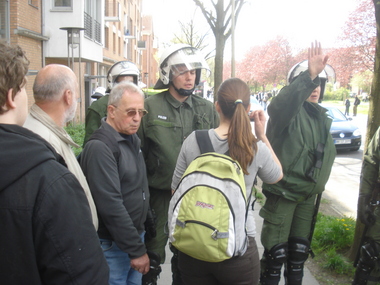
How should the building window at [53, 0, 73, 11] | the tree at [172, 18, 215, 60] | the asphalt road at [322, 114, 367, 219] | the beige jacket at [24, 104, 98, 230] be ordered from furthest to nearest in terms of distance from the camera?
1. the tree at [172, 18, 215, 60]
2. the building window at [53, 0, 73, 11]
3. the asphalt road at [322, 114, 367, 219]
4. the beige jacket at [24, 104, 98, 230]

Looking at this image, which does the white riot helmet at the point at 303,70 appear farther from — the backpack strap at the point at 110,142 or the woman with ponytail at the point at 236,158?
the backpack strap at the point at 110,142

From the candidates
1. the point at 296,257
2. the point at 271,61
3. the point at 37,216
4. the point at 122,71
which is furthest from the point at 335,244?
the point at 271,61

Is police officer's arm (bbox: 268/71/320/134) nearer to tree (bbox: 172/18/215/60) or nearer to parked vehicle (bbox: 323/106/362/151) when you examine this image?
parked vehicle (bbox: 323/106/362/151)

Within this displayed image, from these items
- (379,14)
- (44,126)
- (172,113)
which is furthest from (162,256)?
(379,14)

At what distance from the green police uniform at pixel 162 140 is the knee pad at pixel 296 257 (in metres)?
Result: 1.03

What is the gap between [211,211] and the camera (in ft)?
6.34

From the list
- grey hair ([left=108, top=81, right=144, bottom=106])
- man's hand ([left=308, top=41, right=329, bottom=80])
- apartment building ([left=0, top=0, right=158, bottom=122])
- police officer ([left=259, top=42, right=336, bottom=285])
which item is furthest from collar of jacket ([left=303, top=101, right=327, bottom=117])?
apartment building ([left=0, top=0, right=158, bottom=122])

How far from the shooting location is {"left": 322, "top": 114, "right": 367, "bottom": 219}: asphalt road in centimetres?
679

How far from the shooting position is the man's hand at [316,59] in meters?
2.69

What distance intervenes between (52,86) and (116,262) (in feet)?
3.89

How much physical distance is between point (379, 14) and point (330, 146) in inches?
67.4

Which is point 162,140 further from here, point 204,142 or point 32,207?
point 32,207

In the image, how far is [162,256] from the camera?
9.97ft

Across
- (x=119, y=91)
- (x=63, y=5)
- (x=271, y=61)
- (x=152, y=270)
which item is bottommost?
(x=152, y=270)
